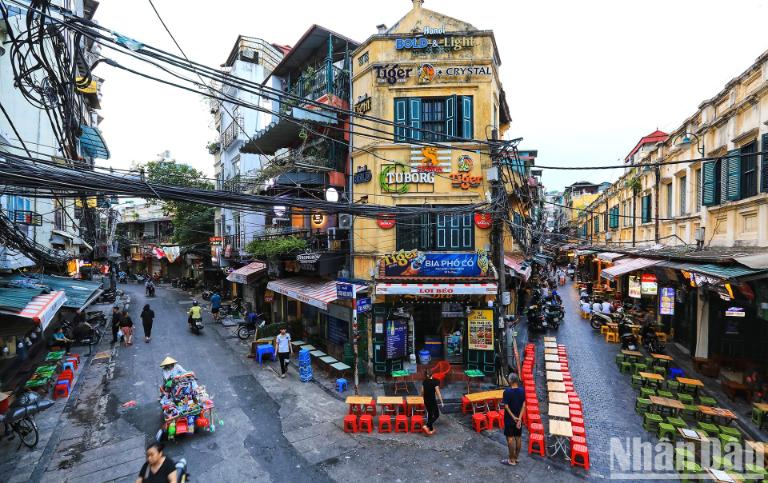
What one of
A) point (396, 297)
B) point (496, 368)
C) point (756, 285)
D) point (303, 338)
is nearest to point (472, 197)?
point (396, 297)

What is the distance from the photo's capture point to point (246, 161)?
2981 centimetres

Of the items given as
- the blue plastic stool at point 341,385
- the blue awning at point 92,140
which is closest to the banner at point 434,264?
the blue plastic stool at point 341,385

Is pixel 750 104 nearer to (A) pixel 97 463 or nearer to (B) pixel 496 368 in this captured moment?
(B) pixel 496 368

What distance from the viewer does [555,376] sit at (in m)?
12.2

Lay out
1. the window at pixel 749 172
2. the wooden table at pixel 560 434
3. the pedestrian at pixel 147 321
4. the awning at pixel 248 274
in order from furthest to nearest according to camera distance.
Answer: the awning at pixel 248 274 → the pedestrian at pixel 147 321 → the window at pixel 749 172 → the wooden table at pixel 560 434

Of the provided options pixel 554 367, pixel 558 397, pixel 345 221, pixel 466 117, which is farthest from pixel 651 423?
pixel 345 221

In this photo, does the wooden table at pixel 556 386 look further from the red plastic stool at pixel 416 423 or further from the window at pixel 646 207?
the window at pixel 646 207

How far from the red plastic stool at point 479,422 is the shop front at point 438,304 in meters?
3.33

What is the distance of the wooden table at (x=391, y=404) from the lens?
34.1 feet

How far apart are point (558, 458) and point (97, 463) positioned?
32.7ft

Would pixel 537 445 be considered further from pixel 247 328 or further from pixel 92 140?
pixel 92 140

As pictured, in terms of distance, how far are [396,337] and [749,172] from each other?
39.1 feet

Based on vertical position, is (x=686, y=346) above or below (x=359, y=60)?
below

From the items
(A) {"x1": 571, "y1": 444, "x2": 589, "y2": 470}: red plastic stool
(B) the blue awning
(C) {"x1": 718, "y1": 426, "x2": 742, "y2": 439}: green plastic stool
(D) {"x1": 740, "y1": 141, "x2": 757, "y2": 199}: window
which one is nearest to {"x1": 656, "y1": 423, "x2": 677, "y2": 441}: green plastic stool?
(C) {"x1": 718, "y1": 426, "x2": 742, "y2": 439}: green plastic stool
